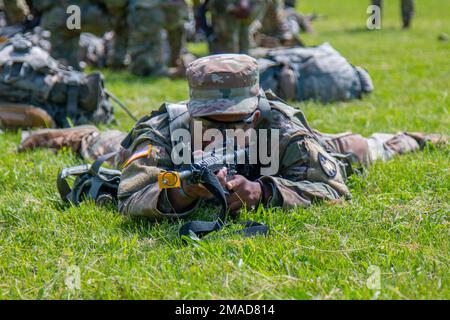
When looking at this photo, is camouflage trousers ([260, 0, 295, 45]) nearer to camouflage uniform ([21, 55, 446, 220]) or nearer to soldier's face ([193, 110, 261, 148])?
camouflage uniform ([21, 55, 446, 220])

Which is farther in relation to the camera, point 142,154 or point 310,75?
point 310,75

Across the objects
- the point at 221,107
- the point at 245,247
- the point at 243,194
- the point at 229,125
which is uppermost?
the point at 221,107

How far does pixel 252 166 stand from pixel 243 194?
30 cm

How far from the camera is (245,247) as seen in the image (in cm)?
355

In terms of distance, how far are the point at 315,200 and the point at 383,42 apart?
12.0m

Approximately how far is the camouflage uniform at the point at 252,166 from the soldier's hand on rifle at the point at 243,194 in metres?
0.08

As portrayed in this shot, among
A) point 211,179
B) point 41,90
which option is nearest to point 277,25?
point 41,90

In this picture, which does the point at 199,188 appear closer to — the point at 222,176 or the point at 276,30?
the point at 222,176

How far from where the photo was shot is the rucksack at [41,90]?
22.1 feet

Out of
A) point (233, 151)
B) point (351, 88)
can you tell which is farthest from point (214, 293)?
point (351, 88)

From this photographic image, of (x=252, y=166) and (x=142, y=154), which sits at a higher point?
(x=142, y=154)

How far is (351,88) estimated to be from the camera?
8023mm

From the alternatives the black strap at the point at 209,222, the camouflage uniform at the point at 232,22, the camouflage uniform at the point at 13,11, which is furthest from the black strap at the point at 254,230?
the camouflage uniform at the point at 13,11

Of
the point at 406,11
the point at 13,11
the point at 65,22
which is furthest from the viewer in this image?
the point at 406,11
